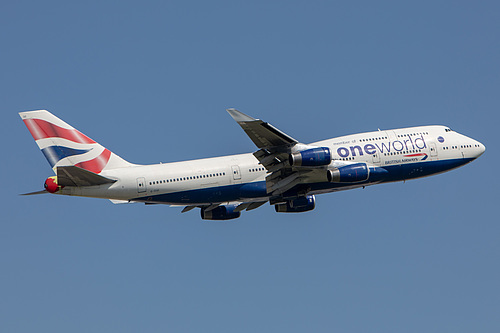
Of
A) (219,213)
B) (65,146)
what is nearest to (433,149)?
(219,213)

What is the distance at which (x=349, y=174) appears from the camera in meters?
53.4

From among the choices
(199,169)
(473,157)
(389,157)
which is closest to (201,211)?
(199,169)

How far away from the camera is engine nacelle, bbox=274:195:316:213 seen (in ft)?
187

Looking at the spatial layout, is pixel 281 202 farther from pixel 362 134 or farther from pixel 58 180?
pixel 58 180

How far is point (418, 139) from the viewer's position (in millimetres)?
58469

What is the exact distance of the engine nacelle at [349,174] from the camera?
53281 mm

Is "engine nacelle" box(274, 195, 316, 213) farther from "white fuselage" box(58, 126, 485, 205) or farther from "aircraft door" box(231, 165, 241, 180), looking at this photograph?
"aircraft door" box(231, 165, 241, 180)

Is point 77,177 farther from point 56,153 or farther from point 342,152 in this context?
point 342,152

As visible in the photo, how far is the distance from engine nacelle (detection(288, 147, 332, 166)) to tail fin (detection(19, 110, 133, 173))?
42.0ft

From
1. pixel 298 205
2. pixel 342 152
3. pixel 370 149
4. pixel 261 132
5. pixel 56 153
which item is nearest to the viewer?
pixel 261 132

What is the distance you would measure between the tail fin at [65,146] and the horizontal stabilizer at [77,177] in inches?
89.9

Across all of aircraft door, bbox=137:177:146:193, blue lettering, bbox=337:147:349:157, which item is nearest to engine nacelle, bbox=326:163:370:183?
blue lettering, bbox=337:147:349:157

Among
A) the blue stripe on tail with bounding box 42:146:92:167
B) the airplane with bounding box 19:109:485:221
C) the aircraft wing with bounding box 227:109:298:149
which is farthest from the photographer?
the blue stripe on tail with bounding box 42:146:92:167

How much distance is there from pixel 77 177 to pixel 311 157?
16.1 m
